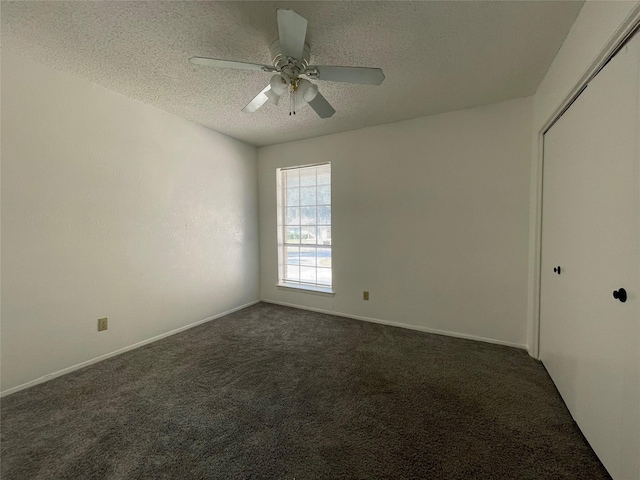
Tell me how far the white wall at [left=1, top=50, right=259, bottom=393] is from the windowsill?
1012 mm

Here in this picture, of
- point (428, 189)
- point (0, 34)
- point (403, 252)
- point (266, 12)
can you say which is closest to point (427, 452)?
point (403, 252)

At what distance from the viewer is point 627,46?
110cm

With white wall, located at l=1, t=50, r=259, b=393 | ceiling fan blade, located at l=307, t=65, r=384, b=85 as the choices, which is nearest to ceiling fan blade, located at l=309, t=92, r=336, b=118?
ceiling fan blade, located at l=307, t=65, r=384, b=85

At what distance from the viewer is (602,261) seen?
49.5 inches

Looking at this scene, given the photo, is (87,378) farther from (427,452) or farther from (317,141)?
(317,141)

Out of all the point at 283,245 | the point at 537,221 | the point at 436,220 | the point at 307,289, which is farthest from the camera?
the point at 283,245

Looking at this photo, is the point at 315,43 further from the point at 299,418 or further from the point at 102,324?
the point at 102,324

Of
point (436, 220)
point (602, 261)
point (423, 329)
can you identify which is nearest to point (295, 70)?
point (602, 261)

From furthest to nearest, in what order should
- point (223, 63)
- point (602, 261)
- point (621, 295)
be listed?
point (223, 63) → point (602, 261) → point (621, 295)

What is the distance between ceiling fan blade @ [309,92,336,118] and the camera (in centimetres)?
179

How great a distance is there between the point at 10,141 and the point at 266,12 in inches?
81.2

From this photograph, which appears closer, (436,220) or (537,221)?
(537,221)

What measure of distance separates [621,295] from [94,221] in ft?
11.7

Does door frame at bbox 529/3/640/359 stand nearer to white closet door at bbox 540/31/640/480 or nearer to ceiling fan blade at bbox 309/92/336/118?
white closet door at bbox 540/31/640/480
